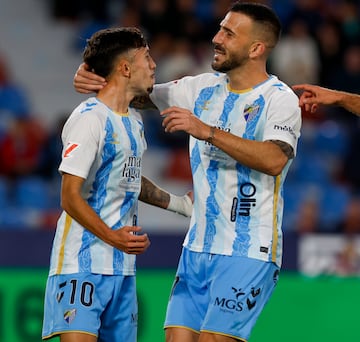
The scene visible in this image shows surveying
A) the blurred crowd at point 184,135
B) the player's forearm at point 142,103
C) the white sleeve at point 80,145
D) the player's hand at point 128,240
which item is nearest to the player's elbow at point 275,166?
the player's hand at point 128,240

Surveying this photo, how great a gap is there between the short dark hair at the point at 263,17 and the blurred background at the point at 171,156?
Answer: 2.79m

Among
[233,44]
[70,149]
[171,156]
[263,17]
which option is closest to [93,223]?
[70,149]

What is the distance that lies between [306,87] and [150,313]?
3.00 metres

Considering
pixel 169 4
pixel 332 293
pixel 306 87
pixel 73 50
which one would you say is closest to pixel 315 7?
pixel 169 4

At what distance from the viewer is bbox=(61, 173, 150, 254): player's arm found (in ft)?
17.0

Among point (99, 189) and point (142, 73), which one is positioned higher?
point (142, 73)

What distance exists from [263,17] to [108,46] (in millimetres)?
899

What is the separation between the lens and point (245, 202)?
5676mm

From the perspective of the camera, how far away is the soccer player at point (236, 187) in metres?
5.57

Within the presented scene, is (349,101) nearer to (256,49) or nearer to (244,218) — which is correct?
(256,49)

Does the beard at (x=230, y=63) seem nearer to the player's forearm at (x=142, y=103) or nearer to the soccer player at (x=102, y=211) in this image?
the soccer player at (x=102, y=211)

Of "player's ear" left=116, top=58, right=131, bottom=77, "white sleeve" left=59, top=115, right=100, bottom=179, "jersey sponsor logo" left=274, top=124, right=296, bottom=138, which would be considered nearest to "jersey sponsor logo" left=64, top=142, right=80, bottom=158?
"white sleeve" left=59, top=115, right=100, bottom=179

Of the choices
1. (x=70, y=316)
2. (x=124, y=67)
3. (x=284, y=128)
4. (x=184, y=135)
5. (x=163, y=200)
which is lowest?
(x=184, y=135)

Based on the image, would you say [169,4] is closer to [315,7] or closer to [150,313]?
[315,7]
